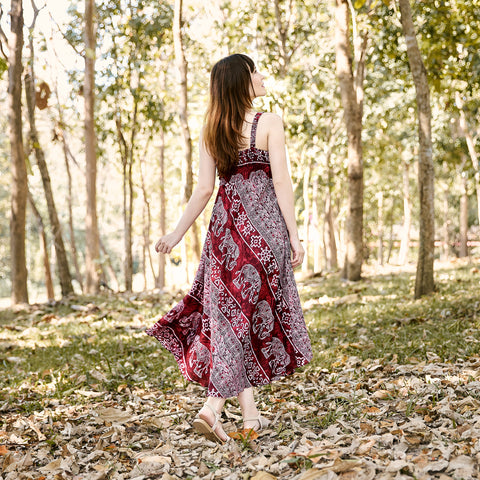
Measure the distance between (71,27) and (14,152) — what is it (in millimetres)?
7167

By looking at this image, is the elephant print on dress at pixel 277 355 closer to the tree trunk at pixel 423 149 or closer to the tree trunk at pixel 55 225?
the tree trunk at pixel 423 149

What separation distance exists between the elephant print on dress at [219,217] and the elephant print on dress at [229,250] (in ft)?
0.20

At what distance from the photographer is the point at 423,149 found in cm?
762

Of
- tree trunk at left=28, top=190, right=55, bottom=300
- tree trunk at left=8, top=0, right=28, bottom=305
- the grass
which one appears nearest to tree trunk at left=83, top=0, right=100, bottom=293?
tree trunk at left=28, top=190, right=55, bottom=300

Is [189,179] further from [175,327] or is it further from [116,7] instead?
[175,327]

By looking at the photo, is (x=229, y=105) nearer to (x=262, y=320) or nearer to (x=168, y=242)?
(x=168, y=242)

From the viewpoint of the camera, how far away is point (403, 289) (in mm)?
9406

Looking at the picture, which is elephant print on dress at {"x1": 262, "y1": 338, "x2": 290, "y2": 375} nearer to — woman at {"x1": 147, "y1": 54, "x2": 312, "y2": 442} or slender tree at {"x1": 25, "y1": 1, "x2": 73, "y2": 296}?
woman at {"x1": 147, "y1": 54, "x2": 312, "y2": 442}

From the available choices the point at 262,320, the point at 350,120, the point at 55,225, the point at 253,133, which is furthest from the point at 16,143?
the point at 262,320

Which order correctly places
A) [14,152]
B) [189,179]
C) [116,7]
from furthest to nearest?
[116,7] → [189,179] → [14,152]

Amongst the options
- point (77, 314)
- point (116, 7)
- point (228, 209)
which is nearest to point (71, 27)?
point (116, 7)

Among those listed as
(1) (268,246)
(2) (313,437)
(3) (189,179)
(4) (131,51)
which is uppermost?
(4) (131,51)

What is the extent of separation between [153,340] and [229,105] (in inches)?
162

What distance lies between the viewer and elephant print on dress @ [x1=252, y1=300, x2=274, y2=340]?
11.9 ft
